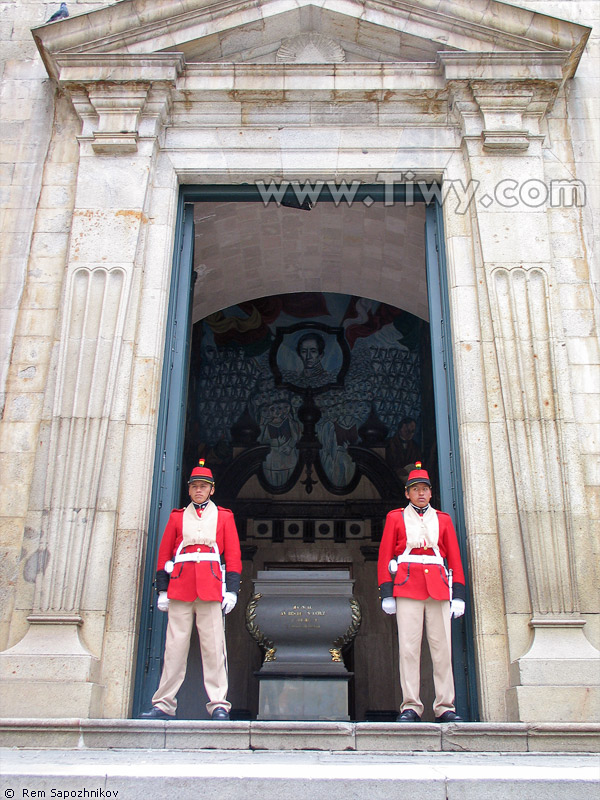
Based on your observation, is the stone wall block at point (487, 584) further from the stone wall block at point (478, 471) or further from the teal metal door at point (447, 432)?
the teal metal door at point (447, 432)

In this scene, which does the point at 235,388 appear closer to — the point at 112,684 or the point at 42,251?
the point at 42,251

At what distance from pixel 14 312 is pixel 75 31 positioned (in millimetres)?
3454

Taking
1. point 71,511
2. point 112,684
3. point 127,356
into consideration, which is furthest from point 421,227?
point 112,684

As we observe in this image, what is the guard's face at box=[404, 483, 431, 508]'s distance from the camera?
303 inches

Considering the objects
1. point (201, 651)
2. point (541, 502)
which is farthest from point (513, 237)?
point (201, 651)

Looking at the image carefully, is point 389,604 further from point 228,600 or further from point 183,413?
point 183,413

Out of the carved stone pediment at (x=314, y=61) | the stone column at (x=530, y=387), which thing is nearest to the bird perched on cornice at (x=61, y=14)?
the carved stone pediment at (x=314, y=61)

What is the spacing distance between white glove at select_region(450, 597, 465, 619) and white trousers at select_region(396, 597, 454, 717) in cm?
5

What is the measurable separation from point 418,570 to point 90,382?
11.9 ft

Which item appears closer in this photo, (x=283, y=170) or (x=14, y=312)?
(x=14, y=312)

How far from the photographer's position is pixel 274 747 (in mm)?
5910

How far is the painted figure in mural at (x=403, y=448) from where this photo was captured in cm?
1670

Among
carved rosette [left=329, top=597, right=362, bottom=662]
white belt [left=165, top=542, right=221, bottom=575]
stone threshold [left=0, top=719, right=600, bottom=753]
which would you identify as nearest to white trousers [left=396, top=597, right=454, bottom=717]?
stone threshold [left=0, top=719, right=600, bottom=753]

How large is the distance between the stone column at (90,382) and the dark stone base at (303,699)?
1.58 metres
